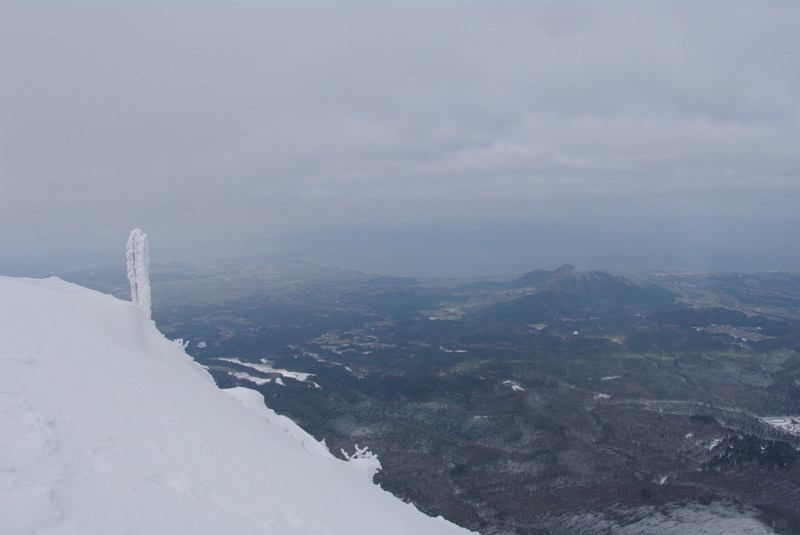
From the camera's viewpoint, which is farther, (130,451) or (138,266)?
(138,266)

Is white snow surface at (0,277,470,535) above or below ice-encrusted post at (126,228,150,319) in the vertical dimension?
below

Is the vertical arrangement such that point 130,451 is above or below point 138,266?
below

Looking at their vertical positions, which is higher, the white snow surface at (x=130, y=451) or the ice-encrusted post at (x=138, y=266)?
the ice-encrusted post at (x=138, y=266)

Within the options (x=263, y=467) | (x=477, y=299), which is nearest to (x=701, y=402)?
(x=263, y=467)

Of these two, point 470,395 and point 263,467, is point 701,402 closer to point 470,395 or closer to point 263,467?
point 470,395
